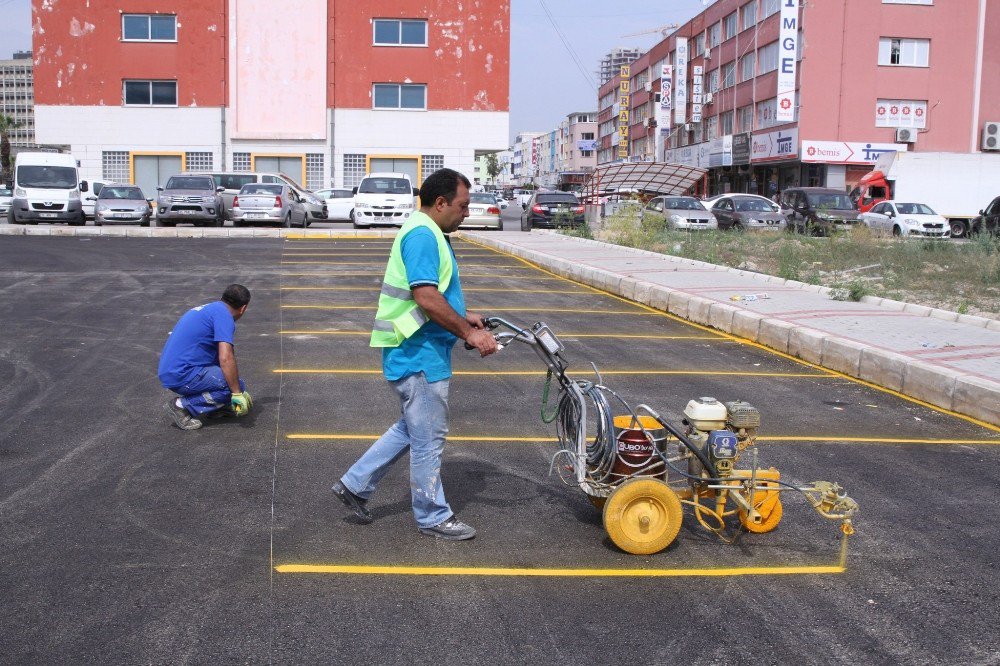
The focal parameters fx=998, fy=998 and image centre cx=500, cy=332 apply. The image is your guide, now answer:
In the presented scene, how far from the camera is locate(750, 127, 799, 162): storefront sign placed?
1984 inches

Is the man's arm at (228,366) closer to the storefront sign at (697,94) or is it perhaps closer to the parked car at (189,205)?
the parked car at (189,205)

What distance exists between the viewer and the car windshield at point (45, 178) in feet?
105

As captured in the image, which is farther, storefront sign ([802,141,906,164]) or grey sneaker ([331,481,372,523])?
storefront sign ([802,141,906,164])

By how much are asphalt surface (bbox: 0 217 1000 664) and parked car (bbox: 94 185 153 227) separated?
2290cm

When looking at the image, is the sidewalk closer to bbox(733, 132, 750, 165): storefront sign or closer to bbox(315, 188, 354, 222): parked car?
bbox(315, 188, 354, 222): parked car

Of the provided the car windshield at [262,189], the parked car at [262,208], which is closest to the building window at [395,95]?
the car windshield at [262,189]

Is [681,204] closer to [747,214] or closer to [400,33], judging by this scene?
[747,214]

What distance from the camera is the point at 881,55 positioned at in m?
50.0

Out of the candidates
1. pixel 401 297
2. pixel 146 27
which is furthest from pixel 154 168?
pixel 401 297

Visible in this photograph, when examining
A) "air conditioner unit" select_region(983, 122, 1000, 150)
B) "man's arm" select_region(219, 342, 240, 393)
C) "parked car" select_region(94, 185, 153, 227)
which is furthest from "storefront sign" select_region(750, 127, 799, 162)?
"man's arm" select_region(219, 342, 240, 393)

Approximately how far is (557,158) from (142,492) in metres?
178

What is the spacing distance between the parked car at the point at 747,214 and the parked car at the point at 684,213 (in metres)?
0.51

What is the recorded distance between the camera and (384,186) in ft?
101

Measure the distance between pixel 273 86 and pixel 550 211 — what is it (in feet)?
51.9
